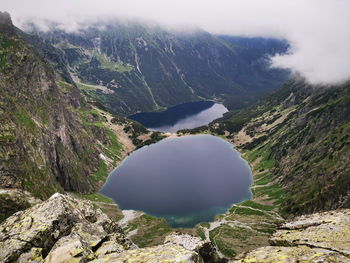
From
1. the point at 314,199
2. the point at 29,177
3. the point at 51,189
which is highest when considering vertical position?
the point at 29,177

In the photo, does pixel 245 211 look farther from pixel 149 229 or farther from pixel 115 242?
pixel 115 242

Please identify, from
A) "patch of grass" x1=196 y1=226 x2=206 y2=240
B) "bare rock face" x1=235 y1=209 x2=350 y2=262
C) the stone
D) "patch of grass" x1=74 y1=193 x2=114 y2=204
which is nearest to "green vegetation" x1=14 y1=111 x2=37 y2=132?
"patch of grass" x1=74 y1=193 x2=114 y2=204

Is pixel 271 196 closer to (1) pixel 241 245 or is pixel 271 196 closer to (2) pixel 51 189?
(1) pixel 241 245

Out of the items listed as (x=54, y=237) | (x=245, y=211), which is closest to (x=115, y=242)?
(x=54, y=237)

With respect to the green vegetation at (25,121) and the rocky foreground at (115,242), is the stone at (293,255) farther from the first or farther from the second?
the green vegetation at (25,121)

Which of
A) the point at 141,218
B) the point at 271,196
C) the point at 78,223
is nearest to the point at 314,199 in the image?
the point at 271,196

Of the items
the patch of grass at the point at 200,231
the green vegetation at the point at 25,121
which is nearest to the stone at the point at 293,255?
the patch of grass at the point at 200,231

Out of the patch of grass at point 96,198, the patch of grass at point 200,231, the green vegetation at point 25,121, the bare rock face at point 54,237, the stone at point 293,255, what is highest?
the stone at point 293,255
